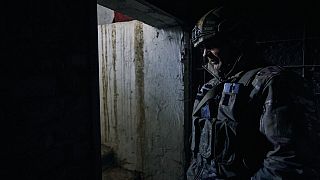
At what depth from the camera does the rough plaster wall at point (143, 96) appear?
A: 2525 millimetres

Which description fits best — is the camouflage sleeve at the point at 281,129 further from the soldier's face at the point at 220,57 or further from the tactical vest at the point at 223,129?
the soldier's face at the point at 220,57

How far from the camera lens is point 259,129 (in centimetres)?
115

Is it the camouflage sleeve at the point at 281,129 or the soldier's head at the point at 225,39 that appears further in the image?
the soldier's head at the point at 225,39

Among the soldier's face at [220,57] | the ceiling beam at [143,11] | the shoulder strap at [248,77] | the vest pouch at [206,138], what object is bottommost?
the vest pouch at [206,138]

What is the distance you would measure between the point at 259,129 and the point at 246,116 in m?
0.08

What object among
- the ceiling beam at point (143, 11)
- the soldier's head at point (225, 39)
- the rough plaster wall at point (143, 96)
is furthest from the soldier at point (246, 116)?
the rough plaster wall at point (143, 96)

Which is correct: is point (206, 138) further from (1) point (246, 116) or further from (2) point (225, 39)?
(2) point (225, 39)

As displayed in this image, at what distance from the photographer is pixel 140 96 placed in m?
2.73

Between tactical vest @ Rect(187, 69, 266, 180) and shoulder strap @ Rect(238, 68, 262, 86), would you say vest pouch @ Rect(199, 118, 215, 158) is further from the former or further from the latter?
shoulder strap @ Rect(238, 68, 262, 86)

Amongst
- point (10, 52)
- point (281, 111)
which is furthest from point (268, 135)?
point (10, 52)

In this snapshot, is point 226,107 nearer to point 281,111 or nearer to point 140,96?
point 281,111

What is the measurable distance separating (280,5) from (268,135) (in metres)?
1.62

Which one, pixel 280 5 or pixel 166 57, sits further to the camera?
pixel 166 57

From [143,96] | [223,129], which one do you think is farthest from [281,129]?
[143,96]
